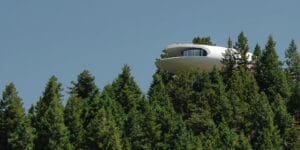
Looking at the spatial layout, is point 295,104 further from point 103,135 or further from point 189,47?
point 189,47

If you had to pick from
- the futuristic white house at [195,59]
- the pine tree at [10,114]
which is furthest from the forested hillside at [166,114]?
the futuristic white house at [195,59]

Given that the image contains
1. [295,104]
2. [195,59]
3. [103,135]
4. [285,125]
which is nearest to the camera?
[103,135]

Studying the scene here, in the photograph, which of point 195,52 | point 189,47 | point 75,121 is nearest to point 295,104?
point 75,121

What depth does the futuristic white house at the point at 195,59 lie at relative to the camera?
89.1 m

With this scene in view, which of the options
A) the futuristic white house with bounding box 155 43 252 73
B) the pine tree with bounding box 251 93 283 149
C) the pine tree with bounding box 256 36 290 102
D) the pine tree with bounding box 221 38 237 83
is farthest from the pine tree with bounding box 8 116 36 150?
the futuristic white house with bounding box 155 43 252 73

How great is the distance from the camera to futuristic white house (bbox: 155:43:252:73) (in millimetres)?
89125

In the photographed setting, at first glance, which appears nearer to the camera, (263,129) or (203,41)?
(263,129)

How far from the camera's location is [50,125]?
58.7 metres

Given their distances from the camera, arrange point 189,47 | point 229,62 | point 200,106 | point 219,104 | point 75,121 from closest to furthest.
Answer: point 75,121, point 219,104, point 200,106, point 229,62, point 189,47

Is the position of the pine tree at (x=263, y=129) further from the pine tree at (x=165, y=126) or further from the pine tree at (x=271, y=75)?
the pine tree at (x=271, y=75)

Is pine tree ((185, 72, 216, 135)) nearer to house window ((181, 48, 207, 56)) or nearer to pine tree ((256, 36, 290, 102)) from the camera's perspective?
pine tree ((256, 36, 290, 102))

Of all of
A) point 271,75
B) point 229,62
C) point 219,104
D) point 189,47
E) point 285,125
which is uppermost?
point 189,47

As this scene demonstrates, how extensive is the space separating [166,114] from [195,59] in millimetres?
28267

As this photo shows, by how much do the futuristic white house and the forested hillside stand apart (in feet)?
24.6
